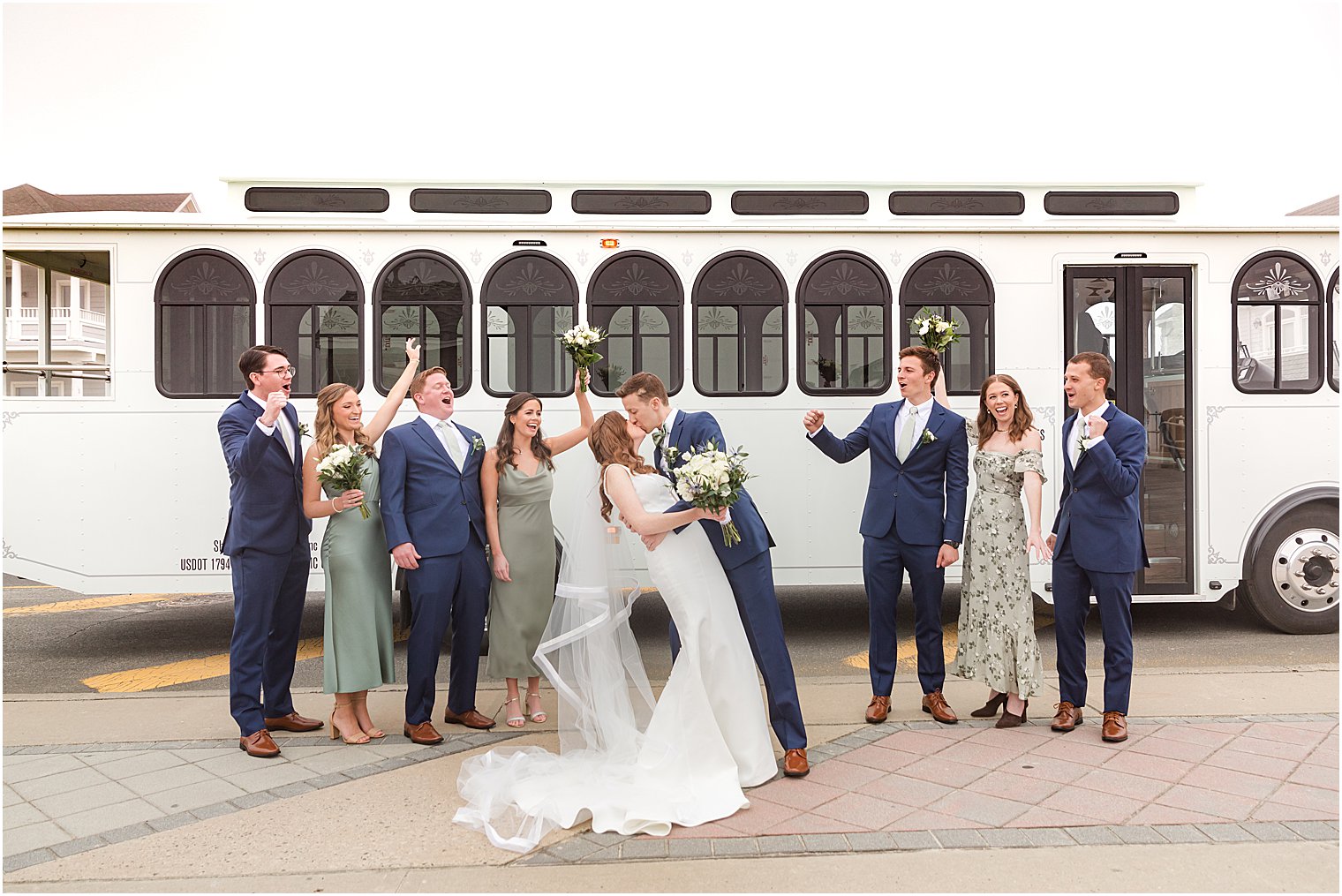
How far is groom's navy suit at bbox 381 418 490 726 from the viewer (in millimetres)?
4988

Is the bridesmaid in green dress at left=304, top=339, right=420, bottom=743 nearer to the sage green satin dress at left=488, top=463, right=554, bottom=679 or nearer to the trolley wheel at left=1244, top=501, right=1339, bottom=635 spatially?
the sage green satin dress at left=488, top=463, right=554, bottom=679

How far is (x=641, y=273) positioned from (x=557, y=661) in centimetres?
337

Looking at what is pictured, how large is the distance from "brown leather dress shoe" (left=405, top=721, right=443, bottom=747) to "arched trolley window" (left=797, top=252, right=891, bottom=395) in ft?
12.2

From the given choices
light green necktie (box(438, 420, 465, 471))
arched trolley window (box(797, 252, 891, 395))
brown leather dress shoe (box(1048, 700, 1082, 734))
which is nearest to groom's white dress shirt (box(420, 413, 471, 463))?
light green necktie (box(438, 420, 465, 471))

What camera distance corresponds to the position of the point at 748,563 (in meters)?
4.45

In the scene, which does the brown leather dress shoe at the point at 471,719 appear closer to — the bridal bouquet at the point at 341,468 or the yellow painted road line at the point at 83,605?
the bridal bouquet at the point at 341,468

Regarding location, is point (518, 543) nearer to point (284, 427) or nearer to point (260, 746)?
point (284, 427)

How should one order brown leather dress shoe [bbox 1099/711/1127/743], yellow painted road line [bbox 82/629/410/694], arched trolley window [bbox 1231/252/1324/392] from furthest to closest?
arched trolley window [bbox 1231/252/1324/392] < yellow painted road line [bbox 82/629/410/694] < brown leather dress shoe [bbox 1099/711/1127/743]

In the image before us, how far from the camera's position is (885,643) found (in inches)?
206

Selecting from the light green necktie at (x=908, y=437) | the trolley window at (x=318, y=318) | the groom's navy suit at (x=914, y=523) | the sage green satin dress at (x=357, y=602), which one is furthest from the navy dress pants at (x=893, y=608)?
the trolley window at (x=318, y=318)

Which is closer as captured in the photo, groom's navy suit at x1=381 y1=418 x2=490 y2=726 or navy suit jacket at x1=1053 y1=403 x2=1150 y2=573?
navy suit jacket at x1=1053 y1=403 x2=1150 y2=573

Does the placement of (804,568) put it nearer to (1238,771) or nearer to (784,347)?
(784,347)

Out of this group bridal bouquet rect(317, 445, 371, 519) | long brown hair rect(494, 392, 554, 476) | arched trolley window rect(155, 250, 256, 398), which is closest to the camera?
bridal bouquet rect(317, 445, 371, 519)

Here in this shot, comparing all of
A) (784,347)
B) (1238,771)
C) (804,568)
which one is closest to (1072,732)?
(1238,771)
